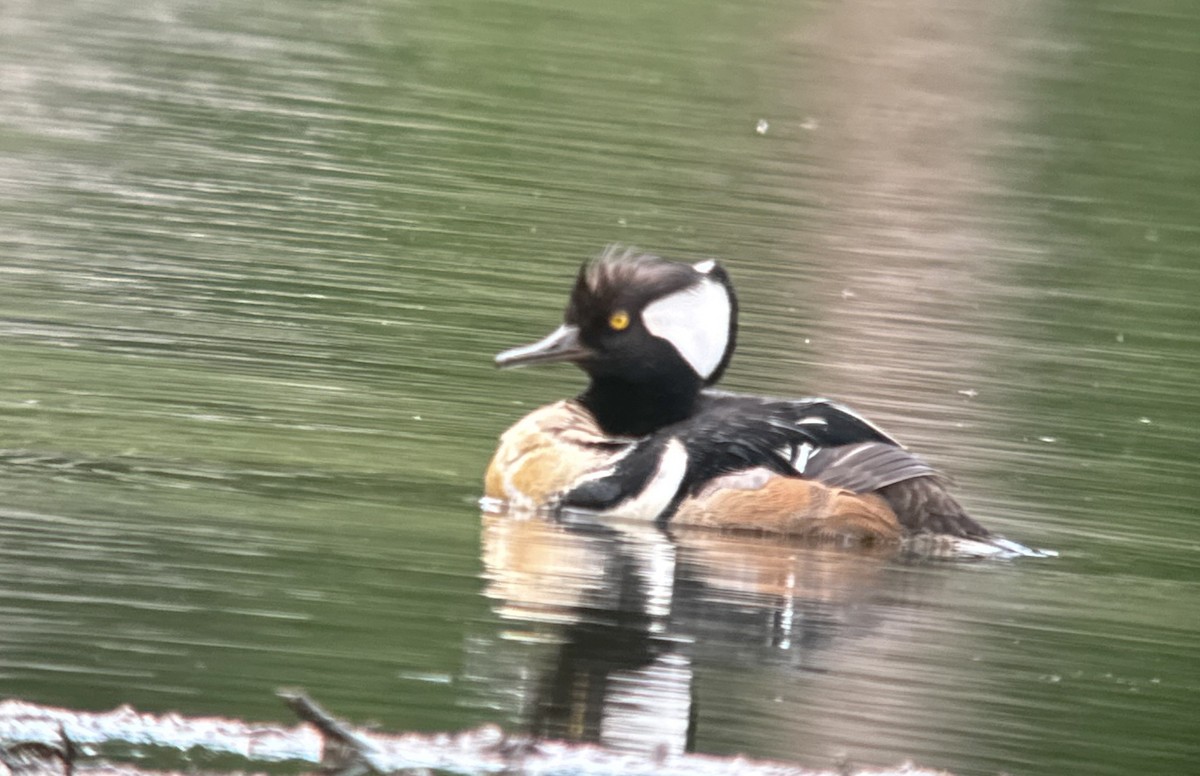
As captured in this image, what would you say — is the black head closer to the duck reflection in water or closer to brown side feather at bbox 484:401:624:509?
brown side feather at bbox 484:401:624:509

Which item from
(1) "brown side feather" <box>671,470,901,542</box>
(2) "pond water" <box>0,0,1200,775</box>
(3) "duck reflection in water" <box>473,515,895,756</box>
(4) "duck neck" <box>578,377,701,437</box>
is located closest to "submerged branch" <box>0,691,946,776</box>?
(3) "duck reflection in water" <box>473,515,895,756</box>

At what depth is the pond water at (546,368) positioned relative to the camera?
7074mm

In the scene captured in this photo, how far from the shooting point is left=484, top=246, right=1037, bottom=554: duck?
945 cm

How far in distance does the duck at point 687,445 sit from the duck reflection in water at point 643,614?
0.41ft

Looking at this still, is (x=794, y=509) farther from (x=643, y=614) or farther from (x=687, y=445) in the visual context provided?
(x=643, y=614)

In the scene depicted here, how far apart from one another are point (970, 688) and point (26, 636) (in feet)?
8.42

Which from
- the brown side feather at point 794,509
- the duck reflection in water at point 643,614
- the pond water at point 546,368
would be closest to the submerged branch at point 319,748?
the duck reflection in water at point 643,614

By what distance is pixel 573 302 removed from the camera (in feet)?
32.8

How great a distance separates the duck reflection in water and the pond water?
0.02 metres

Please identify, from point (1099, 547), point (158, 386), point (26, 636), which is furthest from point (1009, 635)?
point (158, 386)

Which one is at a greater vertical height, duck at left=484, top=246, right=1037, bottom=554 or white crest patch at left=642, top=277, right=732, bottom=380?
white crest patch at left=642, top=277, right=732, bottom=380

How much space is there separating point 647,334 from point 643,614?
221 centimetres

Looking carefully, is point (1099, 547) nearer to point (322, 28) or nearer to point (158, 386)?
point (158, 386)

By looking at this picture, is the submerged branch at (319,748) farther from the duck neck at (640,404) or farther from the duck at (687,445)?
the duck neck at (640,404)
